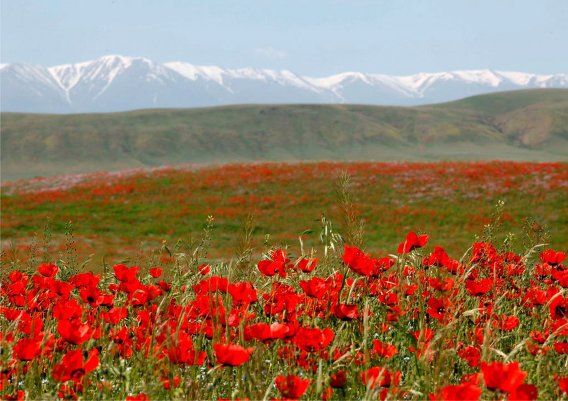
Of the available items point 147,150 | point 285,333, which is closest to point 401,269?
point 285,333

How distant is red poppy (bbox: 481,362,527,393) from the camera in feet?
6.59

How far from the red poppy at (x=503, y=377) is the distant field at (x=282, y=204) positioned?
60.4 feet

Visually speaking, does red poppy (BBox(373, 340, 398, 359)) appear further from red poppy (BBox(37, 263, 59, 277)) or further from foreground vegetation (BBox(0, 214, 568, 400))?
red poppy (BBox(37, 263, 59, 277))

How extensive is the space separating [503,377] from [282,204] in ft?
93.6

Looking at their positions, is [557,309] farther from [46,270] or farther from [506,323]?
[46,270]

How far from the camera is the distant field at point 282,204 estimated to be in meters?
25.2

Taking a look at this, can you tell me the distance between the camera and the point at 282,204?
100ft

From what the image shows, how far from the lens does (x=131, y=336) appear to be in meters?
4.01

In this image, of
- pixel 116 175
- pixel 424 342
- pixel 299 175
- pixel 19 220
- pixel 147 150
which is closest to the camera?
pixel 424 342

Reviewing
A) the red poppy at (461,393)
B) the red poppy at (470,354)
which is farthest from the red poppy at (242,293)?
the red poppy at (461,393)

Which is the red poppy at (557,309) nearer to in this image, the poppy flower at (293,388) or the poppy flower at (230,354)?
the poppy flower at (293,388)

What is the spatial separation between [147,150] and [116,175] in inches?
5775

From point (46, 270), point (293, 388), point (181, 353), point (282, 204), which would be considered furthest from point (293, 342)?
point (282, 204)

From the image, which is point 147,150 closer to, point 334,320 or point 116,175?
point 116,175
